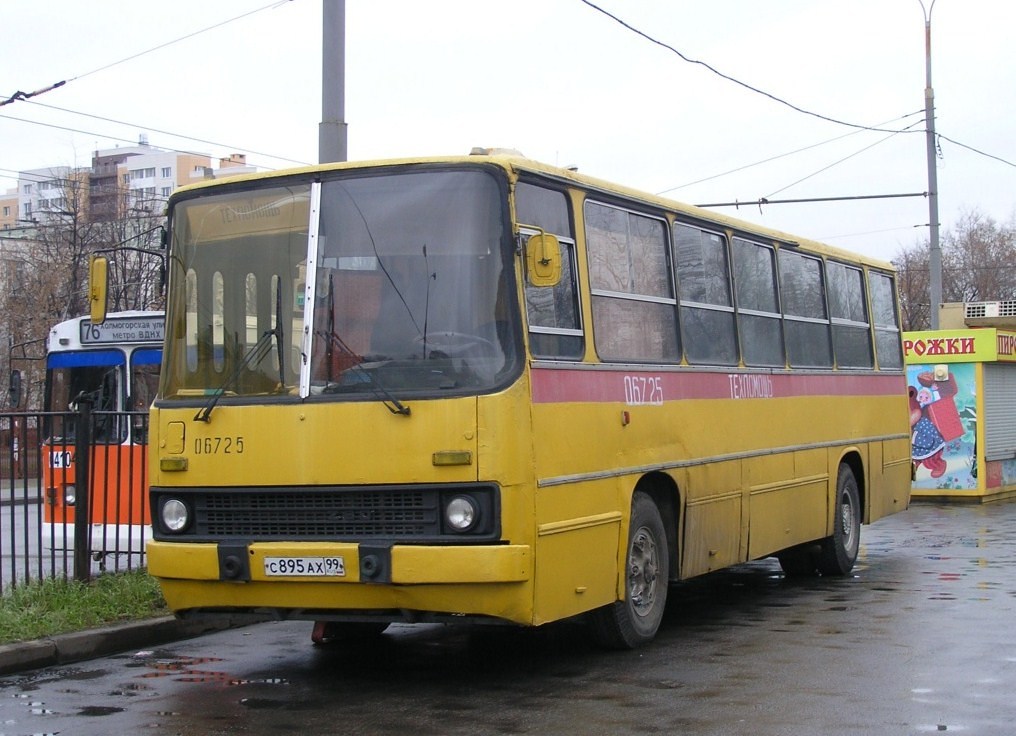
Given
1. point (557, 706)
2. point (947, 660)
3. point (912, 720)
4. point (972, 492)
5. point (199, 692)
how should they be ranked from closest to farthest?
1. point (912, 720)
2. point (557, 706)
3. point (199, 692)
4. point (947, 660)
5. point (972, 492)

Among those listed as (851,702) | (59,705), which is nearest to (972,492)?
(851,702)

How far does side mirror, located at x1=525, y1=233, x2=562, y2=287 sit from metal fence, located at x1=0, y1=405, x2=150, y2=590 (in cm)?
430

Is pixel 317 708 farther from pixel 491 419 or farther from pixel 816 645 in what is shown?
pixel 816 645

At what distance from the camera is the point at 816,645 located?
9.70 meters

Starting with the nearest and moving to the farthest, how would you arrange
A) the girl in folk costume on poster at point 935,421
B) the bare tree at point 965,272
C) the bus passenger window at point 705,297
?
the bus passenger window at point 705,297, the girl in folk costume on poster at point 935,421, the bare tree at point 965,272

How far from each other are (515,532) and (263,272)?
7.15 feet

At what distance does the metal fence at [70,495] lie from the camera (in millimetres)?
10383

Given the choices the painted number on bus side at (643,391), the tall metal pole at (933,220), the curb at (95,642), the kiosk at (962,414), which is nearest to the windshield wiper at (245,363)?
the curb at (95,642)

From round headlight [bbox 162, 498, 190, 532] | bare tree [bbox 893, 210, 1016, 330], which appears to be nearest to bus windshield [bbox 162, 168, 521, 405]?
round headlight [bbox 162, 498, 190, 532]

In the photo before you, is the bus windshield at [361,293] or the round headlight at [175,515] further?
the round headlight at [175,515]

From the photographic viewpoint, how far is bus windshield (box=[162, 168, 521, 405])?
802cm

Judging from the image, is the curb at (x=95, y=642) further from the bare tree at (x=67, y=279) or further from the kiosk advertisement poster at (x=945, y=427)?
the bare tree at (x=67, y=279)

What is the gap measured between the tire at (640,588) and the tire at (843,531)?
4383 mm

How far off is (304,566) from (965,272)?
7623cm
